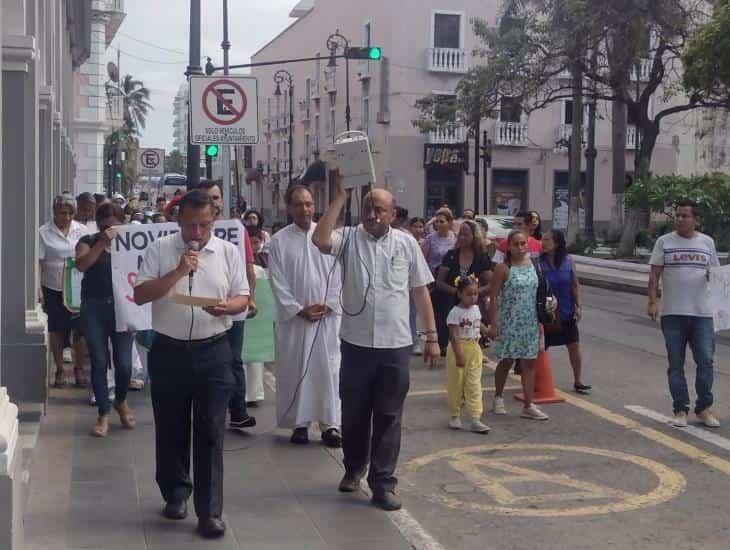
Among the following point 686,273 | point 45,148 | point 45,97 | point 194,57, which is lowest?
point 686,273

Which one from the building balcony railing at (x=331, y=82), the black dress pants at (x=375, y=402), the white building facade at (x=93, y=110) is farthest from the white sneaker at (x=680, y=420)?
the building balcony railing at (x=331, y=82)

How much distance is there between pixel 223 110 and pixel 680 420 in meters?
5.90

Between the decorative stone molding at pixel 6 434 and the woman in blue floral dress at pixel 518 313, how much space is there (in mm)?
4810

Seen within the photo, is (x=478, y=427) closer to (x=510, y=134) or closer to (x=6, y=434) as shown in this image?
(x=6, y=434)

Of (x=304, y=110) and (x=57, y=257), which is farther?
(x=304, y=110)

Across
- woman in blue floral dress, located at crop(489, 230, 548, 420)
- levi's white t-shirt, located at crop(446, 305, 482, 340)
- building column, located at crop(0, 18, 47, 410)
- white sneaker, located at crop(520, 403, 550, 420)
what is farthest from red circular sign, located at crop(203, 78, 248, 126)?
white sneaker, located at crop(520, 403, 550, 420)

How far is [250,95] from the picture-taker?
38.3 ft

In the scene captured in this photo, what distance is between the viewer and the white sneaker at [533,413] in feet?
30.5

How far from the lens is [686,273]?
8938 mm

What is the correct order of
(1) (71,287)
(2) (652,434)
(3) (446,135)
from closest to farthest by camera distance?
1. (2) (652,434)
2. (1) (71,287)
3. (3) (446,135)

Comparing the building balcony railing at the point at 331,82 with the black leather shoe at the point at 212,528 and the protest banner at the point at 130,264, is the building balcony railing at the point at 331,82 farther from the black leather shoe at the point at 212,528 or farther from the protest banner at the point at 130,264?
the black leather shoe at the point at 212,528

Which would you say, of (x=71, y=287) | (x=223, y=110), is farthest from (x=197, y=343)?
(x=223, y=110)

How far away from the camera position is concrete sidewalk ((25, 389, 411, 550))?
590 cm

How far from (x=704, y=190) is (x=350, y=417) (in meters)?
21.6
